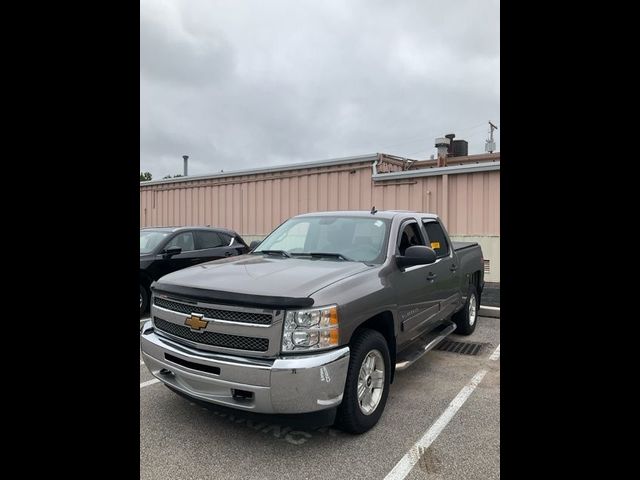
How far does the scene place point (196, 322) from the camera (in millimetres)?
3139

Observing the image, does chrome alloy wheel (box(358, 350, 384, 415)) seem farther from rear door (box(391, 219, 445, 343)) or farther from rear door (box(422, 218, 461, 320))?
rear door (box(422, 218, 461, 320))

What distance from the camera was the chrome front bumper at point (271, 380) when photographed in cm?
279

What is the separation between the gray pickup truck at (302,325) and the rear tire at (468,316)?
6.09ft

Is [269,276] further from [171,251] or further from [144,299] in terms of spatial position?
[171,251]

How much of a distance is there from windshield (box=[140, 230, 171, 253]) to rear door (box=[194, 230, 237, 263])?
2.36 feet

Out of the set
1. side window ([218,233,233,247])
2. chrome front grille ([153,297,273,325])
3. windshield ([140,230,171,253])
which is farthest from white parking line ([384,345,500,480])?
side window ([218,233,233,247])

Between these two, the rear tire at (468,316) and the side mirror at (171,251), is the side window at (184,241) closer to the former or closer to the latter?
the side mirror at (171,251)

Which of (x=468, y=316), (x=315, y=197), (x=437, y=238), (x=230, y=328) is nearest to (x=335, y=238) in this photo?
(x=437, y=238)

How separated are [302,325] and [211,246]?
636 cm

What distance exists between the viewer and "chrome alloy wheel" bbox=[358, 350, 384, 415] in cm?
330

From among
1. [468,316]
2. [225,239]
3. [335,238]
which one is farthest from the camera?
[225,239]

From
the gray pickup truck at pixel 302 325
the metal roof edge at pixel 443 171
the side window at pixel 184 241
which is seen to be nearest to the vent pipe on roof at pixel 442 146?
the metal roof edge at pixel 443 171
